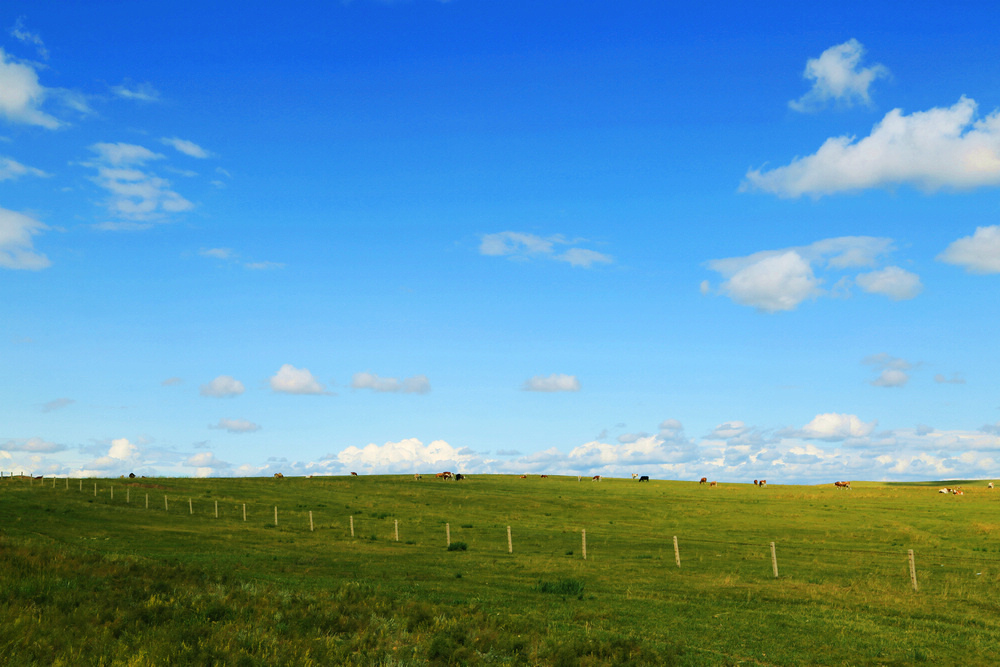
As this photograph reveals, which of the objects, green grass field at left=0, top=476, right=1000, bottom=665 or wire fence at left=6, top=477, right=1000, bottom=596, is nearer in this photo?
green grass field at left=0, top=476, right=1000, bottom=665

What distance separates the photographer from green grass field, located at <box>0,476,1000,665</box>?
14.5 meters

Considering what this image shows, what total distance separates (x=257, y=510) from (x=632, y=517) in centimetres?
4145

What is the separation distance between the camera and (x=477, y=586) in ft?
99.0

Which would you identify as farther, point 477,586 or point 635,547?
point 635,547

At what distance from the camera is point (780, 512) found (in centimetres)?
8081

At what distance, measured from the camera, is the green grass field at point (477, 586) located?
47.6 feet

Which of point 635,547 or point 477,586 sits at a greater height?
point 477,586

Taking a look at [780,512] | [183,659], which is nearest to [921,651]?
[183,659]

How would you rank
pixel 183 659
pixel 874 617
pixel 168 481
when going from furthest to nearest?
pixel 168 481 → pixel 874 617 → pixel 183 659

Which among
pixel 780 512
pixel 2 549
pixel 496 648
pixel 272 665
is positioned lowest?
pixel 780 512

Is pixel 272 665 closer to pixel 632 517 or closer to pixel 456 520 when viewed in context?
pixel 456 520

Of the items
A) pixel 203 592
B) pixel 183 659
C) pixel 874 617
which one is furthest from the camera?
pixel 874 617

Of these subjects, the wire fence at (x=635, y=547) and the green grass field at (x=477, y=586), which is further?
the wire fence at (x=635, y=547)

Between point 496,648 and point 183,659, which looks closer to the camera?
point 183,659
